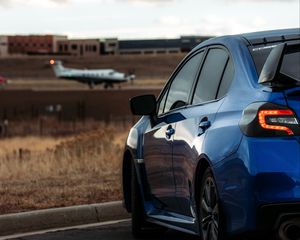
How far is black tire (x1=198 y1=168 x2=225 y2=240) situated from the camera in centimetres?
550

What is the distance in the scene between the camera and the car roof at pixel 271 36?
608 cm

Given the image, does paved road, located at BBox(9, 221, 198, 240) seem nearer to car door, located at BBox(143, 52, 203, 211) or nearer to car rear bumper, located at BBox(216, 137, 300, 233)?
car door, located at BBox(143, 52, 203, 211)

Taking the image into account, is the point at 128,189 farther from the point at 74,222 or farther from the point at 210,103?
the point at 210,103

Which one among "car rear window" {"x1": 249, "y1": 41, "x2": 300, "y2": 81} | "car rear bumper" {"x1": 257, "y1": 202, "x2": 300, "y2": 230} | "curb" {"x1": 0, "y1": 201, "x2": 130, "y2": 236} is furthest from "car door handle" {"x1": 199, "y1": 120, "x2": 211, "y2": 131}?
"curb" {"x1": 0, "y1": 201, "x2": 130, "y2": 236}

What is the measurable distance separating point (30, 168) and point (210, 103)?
9.70 m

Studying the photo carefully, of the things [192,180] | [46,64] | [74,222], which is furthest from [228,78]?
[46,64]

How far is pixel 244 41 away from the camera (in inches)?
240

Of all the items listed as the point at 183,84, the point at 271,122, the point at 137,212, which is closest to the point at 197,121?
the point at 183,84

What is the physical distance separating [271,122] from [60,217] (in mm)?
4564

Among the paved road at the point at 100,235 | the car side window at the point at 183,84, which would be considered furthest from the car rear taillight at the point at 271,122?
the paved road at the point at 100,235

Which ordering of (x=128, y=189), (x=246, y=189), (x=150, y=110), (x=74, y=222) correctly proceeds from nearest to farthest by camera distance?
(x=246, y=189) → (x=150, y=110) → (x=128, y=189) → (x=74, y=222)

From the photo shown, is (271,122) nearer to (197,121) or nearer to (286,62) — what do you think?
(286,62)

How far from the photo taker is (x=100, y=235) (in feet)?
26.9

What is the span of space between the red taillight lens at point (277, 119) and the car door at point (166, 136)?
1.67 m
